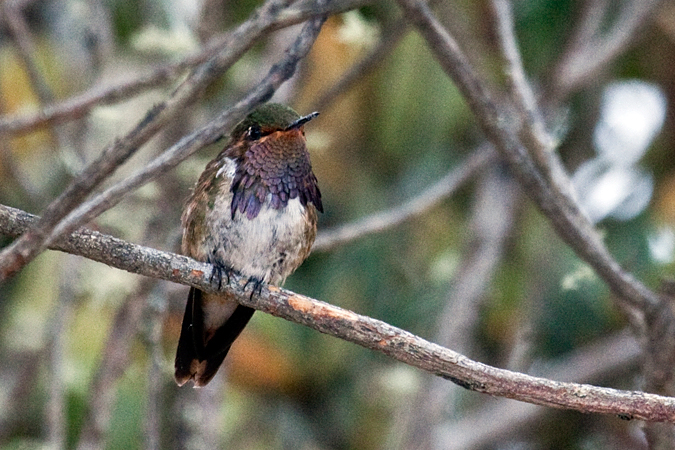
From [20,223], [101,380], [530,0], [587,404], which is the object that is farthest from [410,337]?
[530,0]

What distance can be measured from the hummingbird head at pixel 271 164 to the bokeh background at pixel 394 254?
70.6 inches

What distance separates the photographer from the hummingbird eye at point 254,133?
11.9 ft

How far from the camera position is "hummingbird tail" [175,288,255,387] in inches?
147

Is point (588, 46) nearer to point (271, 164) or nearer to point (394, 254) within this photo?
point (394, 254)

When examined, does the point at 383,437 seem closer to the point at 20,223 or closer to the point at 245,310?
the point at 245,310

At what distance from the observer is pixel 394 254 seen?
6.95 m

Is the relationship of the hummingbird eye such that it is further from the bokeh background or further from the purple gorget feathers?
the bokeh background

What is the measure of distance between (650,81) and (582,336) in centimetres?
195

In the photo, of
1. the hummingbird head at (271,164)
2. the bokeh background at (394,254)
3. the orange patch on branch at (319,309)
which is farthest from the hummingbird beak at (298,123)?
the bokeh background at (394,254)

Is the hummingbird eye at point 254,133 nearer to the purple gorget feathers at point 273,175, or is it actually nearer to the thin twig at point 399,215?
the purple gorget feathers at point 273,175

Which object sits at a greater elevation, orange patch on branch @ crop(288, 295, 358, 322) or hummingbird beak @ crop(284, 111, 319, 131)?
hummingbird beak @ crop(284, 111, 319, 131)

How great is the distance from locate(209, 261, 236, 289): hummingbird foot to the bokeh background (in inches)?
77.8

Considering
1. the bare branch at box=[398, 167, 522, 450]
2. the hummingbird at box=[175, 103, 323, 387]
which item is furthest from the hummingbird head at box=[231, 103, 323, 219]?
the bare branch at box=[398, 167, 522, 450]

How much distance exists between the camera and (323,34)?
22.0ft
